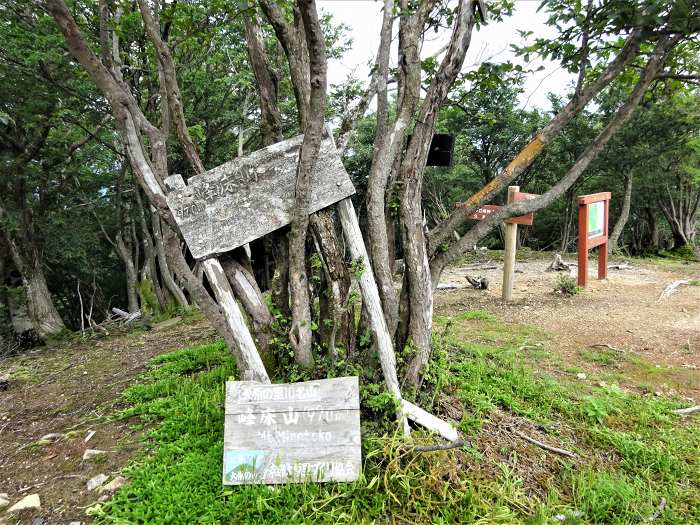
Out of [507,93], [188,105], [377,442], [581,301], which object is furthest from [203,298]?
[507,93]

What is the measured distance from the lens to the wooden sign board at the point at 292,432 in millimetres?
2312

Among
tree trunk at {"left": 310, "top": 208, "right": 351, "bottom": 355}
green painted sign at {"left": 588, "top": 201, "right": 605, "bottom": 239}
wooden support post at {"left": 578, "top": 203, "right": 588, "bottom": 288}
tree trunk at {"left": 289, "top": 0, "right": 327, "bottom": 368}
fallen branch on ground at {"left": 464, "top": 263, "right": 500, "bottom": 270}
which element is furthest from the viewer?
fallen branch on ground at {"left": 464, "top": 263, "right": 500, "bottom": 270}

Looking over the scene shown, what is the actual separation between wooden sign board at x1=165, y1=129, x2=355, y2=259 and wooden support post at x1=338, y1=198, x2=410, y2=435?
0.18 metres

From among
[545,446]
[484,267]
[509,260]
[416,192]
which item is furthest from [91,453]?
[484,267]

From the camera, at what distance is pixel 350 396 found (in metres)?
2.45

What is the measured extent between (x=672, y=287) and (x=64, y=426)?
8748 millimetres

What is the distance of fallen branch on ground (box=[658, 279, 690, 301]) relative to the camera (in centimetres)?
666

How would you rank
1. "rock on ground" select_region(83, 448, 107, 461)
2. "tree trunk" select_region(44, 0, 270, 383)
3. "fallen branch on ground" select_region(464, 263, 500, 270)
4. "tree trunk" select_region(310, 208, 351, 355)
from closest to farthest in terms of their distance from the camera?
1. "tree trunk" select_region(44, 0, 270, 383)
2. "rock on ground" select_region(83, 448, 107, 461)
3. "tree trunk" select_region(310, 208, 351, 355)
4. "fallen branch on ground" select_region(464, 263, 500, 270)

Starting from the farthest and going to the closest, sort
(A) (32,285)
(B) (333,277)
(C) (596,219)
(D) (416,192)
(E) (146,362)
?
(A) (32,285) → (C) (596,219) → (E) (146,362) → (D) (416,192) → (B) (333,277)

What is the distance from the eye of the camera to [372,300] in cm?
282

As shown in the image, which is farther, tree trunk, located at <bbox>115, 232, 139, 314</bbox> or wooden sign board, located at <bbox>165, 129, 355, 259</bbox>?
tree trunk, located at <bbox>115, 232, 139, 314</bbox>

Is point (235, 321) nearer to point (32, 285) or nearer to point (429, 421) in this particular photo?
point (429, 421)

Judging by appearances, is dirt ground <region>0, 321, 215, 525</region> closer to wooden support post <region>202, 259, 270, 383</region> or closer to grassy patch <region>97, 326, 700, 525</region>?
grassy patch <region>97, 326, 700, 525</region>

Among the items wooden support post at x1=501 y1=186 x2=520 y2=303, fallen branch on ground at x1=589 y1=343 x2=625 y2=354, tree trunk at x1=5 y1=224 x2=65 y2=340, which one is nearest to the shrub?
wooden support post at x1=501 y1=186 x2=520 y2=303
